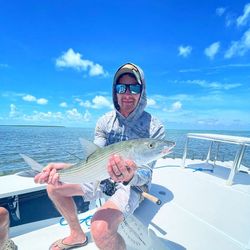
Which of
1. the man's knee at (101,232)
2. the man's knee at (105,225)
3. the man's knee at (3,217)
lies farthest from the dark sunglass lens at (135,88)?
the man's knee at (3,217)

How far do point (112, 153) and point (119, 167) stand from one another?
0.16m

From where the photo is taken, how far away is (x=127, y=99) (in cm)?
331

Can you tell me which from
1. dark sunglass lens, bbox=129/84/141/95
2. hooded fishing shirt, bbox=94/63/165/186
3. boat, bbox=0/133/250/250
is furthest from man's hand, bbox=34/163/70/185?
dark sunglass lens, bbox=129/84/141/95

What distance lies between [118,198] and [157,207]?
1.10m

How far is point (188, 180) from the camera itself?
4.92m

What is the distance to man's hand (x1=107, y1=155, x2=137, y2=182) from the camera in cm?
213

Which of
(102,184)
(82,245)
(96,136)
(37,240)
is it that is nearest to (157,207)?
(102,184)

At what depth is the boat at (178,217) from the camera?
2.76 metres

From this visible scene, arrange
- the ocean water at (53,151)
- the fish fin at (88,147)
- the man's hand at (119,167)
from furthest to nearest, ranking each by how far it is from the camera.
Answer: the ocean water at (53,151)
the fish fin at (88,147)
the man's hand at (119,167)

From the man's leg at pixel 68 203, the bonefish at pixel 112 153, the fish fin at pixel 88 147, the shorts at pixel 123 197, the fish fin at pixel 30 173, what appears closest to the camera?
the bonefish at pixel 112 153

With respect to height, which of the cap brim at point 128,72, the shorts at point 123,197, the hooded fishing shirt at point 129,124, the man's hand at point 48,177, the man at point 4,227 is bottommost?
the man at point 4,227

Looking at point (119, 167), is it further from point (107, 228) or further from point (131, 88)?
point (131, 88)

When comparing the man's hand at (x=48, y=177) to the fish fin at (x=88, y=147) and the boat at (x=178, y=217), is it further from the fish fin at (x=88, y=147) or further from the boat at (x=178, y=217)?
the boat at (x=178, y=217)

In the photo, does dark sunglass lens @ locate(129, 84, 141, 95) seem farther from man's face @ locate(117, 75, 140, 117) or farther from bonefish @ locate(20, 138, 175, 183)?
bonefish @ locate(20, 138, 175, 183)
